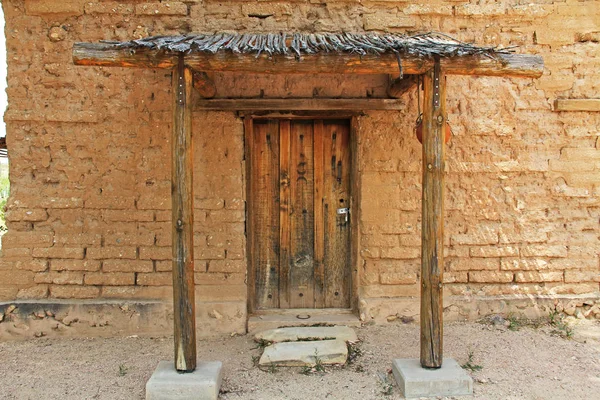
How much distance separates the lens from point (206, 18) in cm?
427

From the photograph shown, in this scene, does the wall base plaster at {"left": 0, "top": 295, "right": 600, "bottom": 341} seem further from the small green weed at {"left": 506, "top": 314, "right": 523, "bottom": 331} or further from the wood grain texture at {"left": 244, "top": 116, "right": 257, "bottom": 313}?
the wood grain texture at {"left": 244, "top": 116, "right": 257, "bottom": 313}

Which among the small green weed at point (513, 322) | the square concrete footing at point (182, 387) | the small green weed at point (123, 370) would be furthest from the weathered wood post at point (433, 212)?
the small green weed at point (123, 370)

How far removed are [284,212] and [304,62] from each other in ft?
5.70

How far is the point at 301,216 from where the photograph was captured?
4.54 m

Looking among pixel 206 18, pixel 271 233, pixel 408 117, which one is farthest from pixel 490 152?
pixel 206 18

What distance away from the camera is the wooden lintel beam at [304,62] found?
310 cm

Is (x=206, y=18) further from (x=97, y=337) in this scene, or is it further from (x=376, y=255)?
(x=97, y=337)

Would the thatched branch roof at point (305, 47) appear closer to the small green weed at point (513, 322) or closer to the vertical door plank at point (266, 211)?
the vertical door plank at point (266, 211)

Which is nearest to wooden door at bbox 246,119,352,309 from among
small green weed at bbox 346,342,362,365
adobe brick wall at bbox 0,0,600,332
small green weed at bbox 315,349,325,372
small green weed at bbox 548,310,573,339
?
adobe brick wall at bbox 0,0,600,332

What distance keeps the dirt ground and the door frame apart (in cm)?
42

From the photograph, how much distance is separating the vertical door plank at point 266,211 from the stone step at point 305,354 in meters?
0.79

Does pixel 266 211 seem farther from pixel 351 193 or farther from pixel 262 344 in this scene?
pixel 262 344

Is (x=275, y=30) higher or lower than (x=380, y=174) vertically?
higher

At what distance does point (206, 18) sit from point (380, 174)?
224cm
